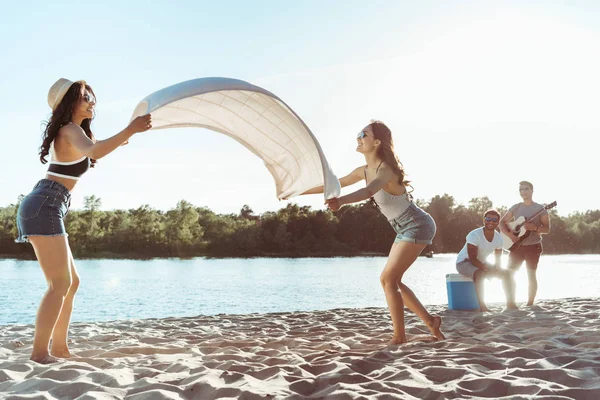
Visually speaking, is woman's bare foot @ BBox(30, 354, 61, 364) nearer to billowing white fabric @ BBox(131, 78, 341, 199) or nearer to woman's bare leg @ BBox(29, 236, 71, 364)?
woman's bare leg @ BBox(29, 236, 71, 364)

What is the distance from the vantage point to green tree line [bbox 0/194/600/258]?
5725 centimetres

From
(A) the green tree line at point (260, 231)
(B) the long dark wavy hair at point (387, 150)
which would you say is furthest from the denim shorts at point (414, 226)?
(A) the green tree line at point (260, 231)

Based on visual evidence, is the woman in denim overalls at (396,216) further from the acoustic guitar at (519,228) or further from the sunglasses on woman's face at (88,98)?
the acoustic guitar at (519,228)

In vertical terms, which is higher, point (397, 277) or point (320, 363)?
point (397, 277)

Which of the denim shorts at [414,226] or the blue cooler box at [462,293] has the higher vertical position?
the denim shorts at [414,226]

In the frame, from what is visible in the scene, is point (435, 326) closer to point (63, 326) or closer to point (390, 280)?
point (390, 280)

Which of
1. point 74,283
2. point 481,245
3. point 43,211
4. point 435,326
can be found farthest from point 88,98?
point 481,245

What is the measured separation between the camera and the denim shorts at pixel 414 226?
4.28 m

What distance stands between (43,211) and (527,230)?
19.3 feet

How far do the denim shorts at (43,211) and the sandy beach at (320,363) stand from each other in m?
0.82

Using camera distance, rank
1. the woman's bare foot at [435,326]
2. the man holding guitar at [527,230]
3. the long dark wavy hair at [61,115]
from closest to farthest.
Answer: the long dark wavy hair at [61,115]
the woman's bare foot at [435,326]
the man holding guitar at [527,230]

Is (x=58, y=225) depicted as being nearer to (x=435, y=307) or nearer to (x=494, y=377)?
(x=494, y=377)

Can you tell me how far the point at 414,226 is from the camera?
4293 millimetres

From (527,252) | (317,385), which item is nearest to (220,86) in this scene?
(317,385)
